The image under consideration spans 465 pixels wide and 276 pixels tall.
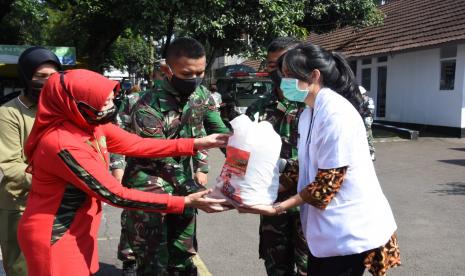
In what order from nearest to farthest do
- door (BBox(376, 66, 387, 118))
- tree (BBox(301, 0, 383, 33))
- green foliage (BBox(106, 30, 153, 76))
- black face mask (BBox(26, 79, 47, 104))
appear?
black face mask (BBox(26, 79, 47, 104))
tree (BBox(301, 0, 383, 33))
door (BBox(376, 66, 387, 118))
green foliage (BBox(106, 30, 153, 76))

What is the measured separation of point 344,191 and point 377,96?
1737cm

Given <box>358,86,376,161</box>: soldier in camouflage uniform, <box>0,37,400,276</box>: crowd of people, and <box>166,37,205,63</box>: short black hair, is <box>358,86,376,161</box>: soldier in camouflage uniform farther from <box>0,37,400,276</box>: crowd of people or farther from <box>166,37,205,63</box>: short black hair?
<box>166,37,205,63</box>: short black hair

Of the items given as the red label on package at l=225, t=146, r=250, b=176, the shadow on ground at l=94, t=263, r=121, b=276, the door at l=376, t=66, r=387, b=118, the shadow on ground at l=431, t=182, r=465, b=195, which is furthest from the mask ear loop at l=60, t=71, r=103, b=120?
the door at l=376, t=66, r=387, b=118

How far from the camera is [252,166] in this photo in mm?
2270

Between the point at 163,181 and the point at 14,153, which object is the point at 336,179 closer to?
the point at 163,181

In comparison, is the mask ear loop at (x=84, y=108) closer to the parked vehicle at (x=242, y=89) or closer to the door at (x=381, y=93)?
the parked vehicle at (x=242, y=89)

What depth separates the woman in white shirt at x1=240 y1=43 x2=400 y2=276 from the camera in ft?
6.83

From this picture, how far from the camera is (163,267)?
3047mm

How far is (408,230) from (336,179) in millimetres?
3918

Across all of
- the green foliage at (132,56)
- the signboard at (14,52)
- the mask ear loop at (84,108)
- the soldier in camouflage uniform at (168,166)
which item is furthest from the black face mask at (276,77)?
the green foliage at (132,56)

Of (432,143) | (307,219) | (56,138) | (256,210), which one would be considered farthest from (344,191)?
(432,143)

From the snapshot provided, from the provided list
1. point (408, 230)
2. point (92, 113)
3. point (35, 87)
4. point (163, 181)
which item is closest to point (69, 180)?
point (92, 113)

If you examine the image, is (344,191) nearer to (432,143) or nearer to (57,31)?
(432,143)

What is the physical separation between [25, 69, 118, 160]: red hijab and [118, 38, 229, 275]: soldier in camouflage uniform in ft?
2.80
